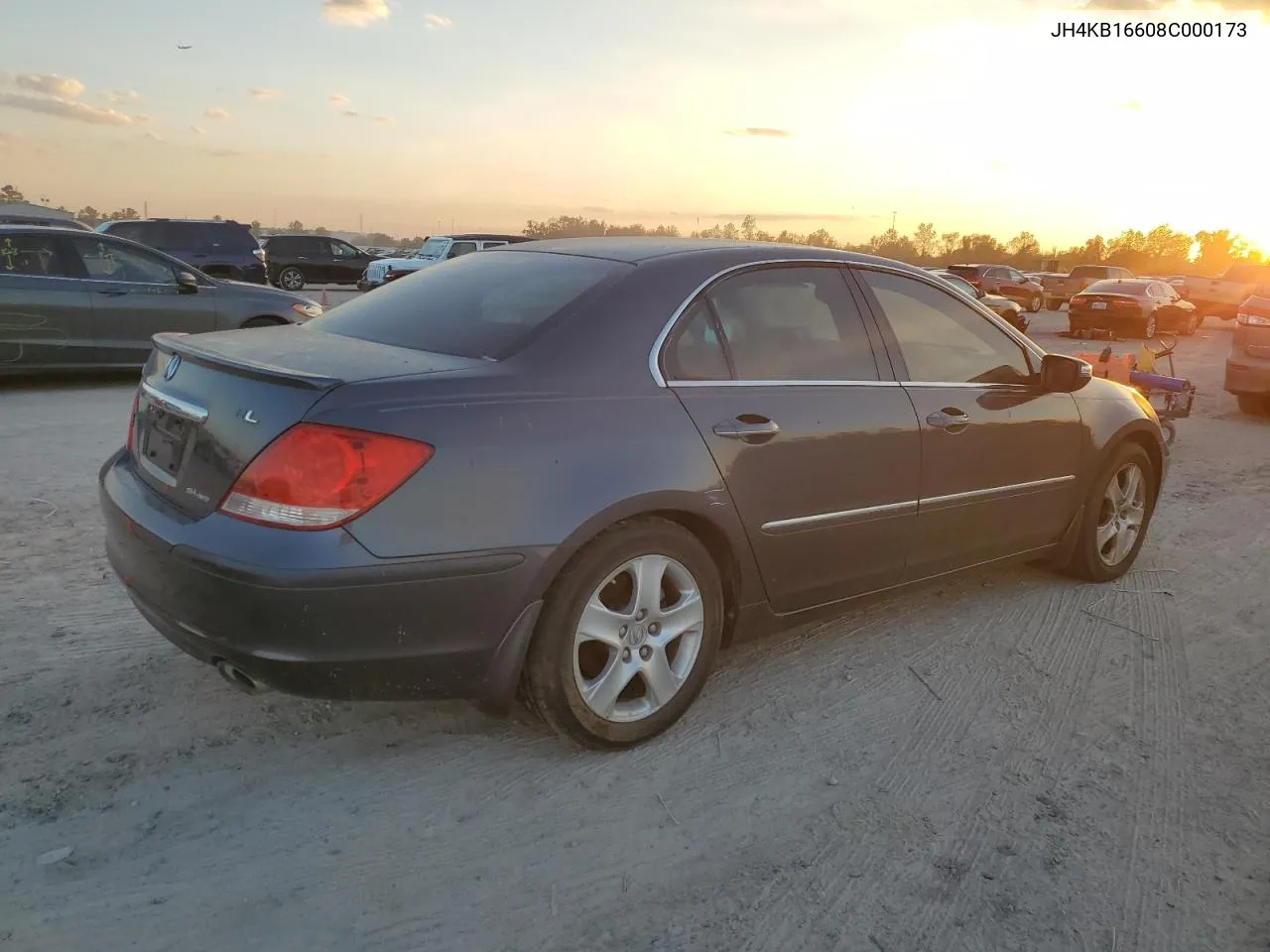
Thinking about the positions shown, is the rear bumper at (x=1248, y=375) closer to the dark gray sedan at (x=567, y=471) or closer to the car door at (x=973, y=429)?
the car door at (x=973, y=429)

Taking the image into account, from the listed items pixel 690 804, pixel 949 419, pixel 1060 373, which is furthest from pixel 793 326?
pixel 690 804

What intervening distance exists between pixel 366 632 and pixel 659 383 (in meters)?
1.18

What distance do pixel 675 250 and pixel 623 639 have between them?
143cm

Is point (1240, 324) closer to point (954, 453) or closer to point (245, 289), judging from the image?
point (954, 453)

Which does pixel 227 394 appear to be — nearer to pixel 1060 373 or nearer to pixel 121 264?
pixel 1060 373

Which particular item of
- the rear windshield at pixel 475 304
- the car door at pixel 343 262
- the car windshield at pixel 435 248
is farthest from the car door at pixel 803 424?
the car door at pixel 343 262

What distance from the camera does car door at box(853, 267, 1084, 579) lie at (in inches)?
154

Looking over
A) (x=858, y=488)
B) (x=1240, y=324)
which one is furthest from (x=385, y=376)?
(x=1240, y=324)

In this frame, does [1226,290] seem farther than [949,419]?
Yes

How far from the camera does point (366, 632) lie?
102 inches

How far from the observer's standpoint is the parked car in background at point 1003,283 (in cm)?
3112

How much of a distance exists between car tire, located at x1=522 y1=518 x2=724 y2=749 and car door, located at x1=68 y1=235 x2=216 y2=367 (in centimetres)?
821

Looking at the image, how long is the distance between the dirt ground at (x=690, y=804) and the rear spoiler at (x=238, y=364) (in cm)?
118

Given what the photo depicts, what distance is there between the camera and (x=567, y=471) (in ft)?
9.17
